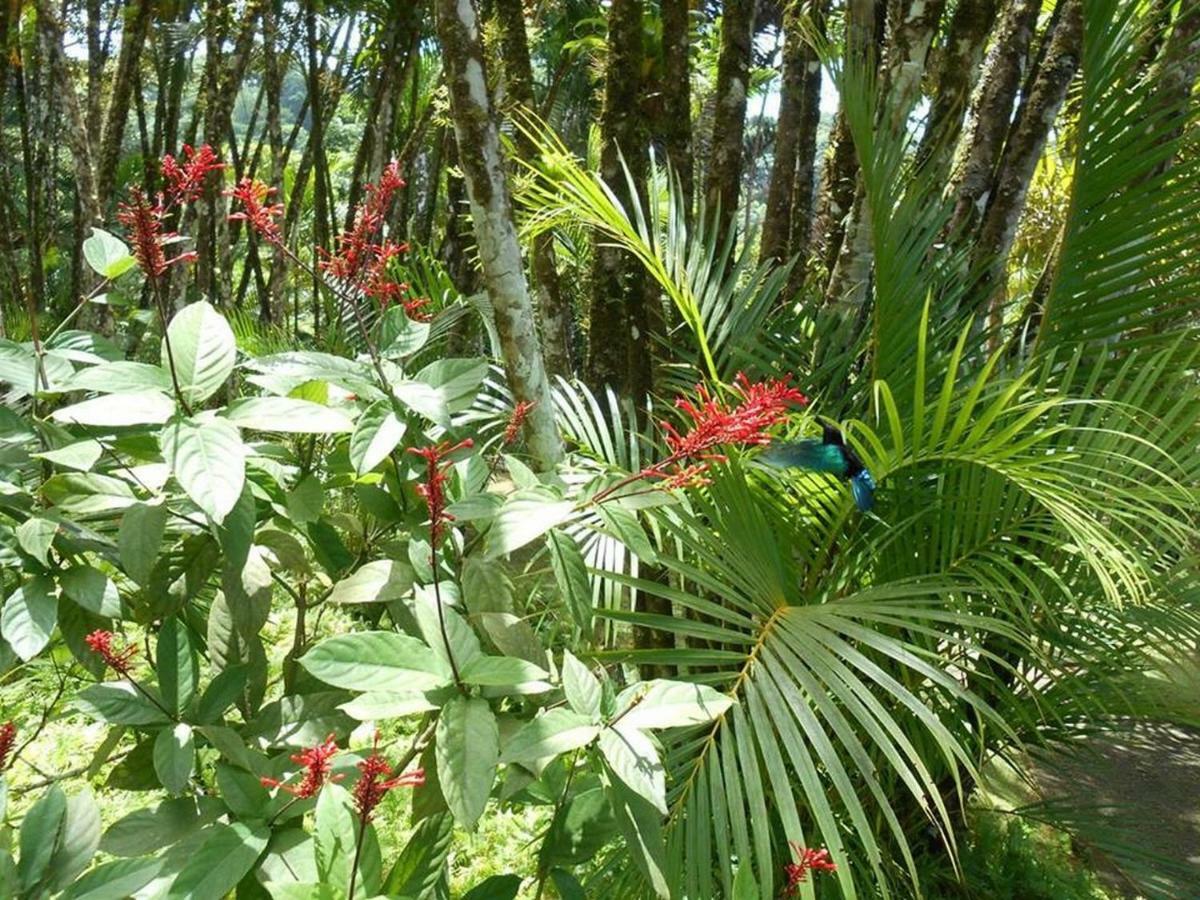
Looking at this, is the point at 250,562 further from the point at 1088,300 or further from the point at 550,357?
the point at 550,357

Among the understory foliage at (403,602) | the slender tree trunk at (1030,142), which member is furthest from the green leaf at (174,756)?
the slender tree trunk at (1030,142)

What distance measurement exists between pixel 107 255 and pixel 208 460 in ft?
1.36

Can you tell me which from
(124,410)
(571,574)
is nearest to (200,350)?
(124,410)

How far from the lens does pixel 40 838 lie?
0.87 m

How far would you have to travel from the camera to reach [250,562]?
3.92ft

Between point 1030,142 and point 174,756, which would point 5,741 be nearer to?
point 174,756

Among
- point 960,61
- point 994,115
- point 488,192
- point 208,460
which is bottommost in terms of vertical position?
point 208,460

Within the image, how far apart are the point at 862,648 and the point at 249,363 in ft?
5.10

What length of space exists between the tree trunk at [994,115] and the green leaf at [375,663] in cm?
267

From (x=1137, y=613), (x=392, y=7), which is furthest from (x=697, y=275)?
(x=392, y=7)

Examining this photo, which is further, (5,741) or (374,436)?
(374,436)

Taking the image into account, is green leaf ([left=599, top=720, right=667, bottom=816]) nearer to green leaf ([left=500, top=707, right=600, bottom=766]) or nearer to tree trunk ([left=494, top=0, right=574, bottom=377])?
green leaf ([left=500, top=707, right=600, bottom=766])

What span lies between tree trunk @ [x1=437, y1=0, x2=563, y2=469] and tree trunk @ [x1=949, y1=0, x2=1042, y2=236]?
1665mm

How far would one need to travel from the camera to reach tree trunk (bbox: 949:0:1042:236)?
3070mm
